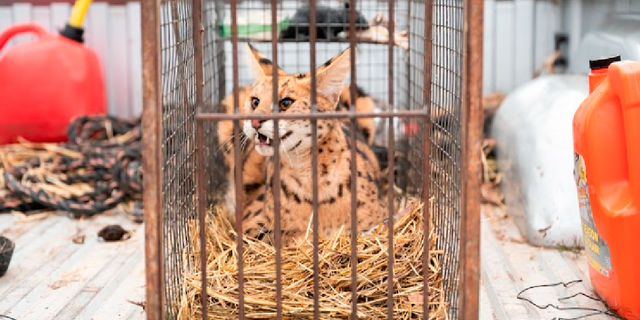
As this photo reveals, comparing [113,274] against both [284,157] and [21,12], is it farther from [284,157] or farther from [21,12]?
[21,12]

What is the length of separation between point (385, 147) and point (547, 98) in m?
0.90

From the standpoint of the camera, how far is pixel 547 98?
4.09 m

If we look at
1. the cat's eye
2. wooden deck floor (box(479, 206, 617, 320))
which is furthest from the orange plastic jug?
the cat's eye

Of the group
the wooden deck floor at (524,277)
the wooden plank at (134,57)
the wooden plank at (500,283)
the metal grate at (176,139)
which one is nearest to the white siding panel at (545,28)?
the wooden deck floor at (524,277)

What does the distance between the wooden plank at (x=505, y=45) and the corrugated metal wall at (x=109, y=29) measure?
7.90 ft

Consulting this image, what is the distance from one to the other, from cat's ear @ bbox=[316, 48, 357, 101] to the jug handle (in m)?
3.04

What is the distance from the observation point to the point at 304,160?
3.17 meters

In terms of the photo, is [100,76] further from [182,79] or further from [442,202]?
[442,202]

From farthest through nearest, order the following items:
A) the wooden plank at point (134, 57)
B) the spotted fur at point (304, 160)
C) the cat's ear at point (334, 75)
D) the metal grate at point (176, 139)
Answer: the wooden plank at point (134, 57) → the spotted fur at point (304, 160) → the cat's ear at point (334, 75) → the metal grate at point (176, 139)

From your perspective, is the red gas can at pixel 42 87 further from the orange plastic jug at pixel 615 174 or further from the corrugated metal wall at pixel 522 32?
the orange plastic jug at pixel 615 174

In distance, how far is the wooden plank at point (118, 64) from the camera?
19.4ft

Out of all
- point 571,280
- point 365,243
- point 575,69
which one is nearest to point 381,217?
point 365,243

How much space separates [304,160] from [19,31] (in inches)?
117

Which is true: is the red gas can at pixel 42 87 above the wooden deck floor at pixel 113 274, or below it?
above
